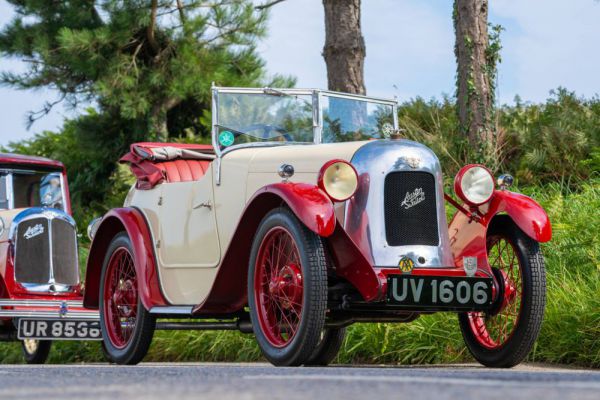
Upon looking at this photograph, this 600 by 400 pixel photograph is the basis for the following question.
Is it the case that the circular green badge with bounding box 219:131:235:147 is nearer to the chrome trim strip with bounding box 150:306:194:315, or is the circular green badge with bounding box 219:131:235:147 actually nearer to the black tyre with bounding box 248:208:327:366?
the chrome trim strip with bounding box 150:306:194:315

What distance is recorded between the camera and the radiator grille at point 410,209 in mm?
6367

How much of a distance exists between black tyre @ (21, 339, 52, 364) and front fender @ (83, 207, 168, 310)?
3030mm

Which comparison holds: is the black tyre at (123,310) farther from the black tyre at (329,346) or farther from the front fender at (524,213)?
the front fender at (524,213)

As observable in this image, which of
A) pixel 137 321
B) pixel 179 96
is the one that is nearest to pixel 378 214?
pixel 137 321

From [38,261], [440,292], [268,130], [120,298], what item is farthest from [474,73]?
A: [440,292]

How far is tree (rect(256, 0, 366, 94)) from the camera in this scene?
12.8 meters

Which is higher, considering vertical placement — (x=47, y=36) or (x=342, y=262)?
(x=47, y=36)

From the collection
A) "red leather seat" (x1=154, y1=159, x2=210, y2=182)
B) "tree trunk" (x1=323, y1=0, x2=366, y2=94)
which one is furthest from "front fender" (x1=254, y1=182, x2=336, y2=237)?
"tree trunk" (x1=323, y1=0, x2=366, y2=94)

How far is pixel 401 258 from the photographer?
20.6ft

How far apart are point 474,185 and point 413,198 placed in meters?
0.57

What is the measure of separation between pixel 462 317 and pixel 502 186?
944 millimetres

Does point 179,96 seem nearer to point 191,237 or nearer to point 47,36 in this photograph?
point 47,36

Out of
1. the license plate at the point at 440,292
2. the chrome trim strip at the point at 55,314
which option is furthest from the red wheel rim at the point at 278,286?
the chrome trim strip at the point at 55,314

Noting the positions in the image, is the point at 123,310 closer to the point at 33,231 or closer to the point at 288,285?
the point at 288,285
